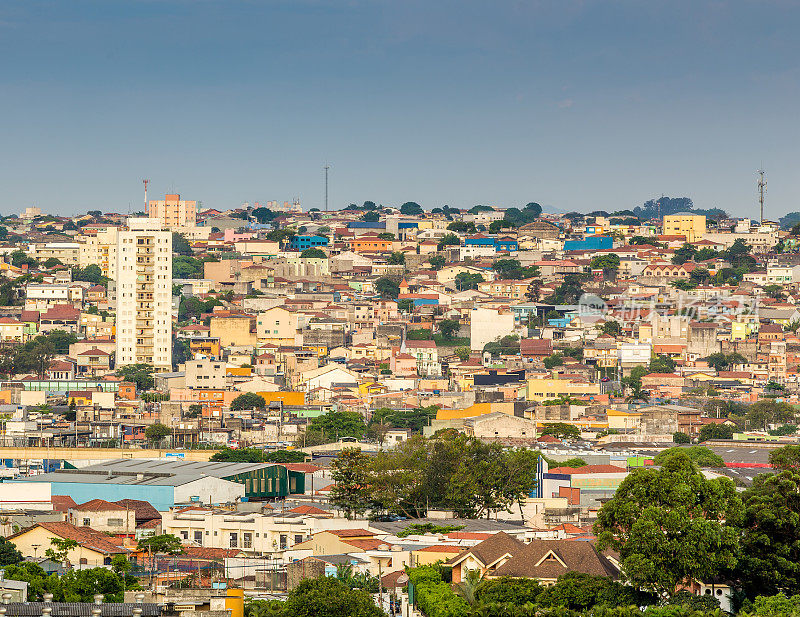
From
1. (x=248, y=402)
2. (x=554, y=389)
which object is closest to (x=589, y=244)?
(x=554, y=389)

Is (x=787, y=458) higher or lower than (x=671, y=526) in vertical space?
higher

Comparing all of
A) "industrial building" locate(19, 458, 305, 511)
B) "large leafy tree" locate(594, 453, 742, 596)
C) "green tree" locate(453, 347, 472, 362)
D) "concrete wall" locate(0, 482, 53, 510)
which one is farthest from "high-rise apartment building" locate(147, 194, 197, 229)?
"large leafy tree" locate(594, 453, 742, 596)

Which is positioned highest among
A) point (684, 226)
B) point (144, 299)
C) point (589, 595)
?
point (684, 226)

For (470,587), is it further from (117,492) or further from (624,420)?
(624,420)

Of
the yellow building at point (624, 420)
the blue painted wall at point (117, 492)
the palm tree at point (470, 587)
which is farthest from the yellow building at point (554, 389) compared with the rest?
the palm tree at point (470, 587)

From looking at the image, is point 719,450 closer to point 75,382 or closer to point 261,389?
point 261,389

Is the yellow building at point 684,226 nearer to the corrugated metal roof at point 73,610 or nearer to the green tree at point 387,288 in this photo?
the green tree at point 387,288
